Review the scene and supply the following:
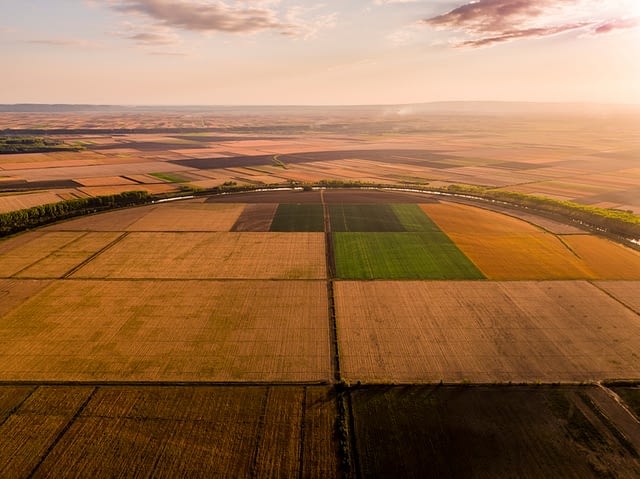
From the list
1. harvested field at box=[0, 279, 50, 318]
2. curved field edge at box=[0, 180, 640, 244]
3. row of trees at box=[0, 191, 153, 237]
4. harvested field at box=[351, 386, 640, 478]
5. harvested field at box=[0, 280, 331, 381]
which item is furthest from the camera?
curved field edge at box=[0, 180, 640, 244]

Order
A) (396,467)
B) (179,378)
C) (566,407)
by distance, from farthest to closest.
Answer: (179,378), (566,407), (396,467)

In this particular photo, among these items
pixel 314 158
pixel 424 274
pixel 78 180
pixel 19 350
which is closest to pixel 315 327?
pixel 424 274

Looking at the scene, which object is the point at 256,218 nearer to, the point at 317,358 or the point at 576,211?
the point at 317,358

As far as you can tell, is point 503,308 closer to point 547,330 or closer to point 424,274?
point 547,330

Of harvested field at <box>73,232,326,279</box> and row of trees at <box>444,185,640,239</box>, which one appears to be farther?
row of trees at <box>444,185,640,239</box>

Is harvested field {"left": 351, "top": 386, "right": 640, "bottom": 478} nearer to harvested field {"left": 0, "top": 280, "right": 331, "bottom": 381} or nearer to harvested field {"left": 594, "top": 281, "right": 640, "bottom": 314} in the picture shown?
harvested field {"left": 0, "top": 280, "right": 331, "bottom": 381}

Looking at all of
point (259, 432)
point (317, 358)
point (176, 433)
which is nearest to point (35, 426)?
point (176, 433)

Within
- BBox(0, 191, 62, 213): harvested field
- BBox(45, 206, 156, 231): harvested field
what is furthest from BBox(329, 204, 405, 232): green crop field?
BBox(0, 191, 62, 213): harvested field
